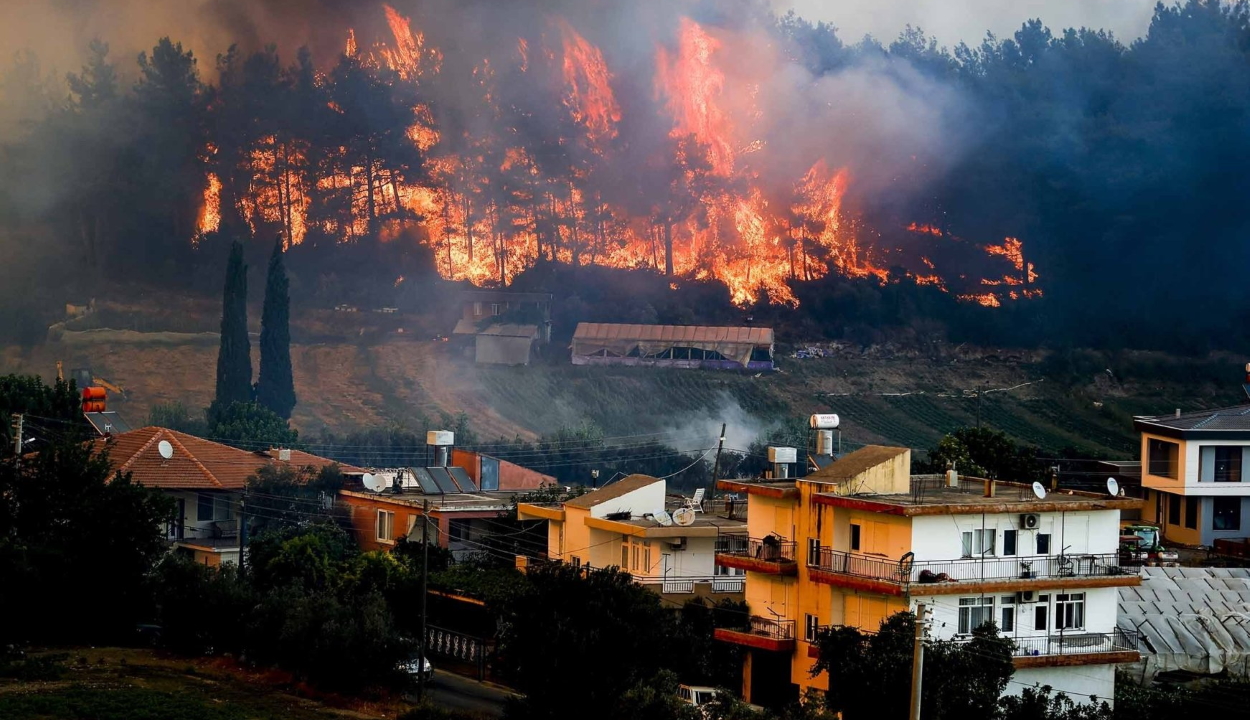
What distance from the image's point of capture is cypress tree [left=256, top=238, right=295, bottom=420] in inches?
3147

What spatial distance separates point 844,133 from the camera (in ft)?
354

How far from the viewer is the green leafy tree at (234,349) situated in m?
78.7

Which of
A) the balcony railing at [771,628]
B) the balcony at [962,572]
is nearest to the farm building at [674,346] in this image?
the balcony railing at [771,628]

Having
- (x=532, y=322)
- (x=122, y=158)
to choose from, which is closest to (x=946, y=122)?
(x=532, y=322)

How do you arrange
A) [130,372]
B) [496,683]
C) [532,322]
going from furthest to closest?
1. [532,322]
2. [130,372]
3. [496,683]

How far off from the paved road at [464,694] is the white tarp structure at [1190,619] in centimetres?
1332

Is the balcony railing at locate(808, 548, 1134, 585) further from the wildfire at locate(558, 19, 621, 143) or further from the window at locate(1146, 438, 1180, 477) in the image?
the wildfire at locate(558, 19, 621, 143)

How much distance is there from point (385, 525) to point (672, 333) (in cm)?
4778

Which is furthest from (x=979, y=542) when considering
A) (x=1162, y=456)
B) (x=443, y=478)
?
(x=443, y=478)

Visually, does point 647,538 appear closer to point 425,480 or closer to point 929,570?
point 929,570

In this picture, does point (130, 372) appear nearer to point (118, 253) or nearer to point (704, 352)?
point (118, 253)

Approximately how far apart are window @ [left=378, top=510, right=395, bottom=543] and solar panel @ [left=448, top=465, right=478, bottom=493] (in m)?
2.85

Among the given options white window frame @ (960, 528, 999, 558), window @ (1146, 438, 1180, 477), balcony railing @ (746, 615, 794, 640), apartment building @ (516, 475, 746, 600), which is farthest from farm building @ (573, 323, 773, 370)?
white window frame @ (960, 528, 999, 558)

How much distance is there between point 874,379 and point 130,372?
128 ft
